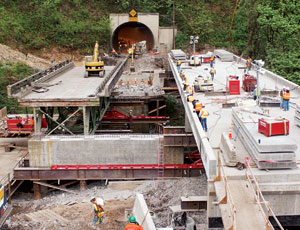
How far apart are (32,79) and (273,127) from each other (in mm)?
18080

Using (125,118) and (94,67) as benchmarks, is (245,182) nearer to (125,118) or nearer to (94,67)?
(94,67)

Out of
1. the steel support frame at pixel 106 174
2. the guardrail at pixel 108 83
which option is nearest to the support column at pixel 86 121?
the guardrail at pixel 108 83

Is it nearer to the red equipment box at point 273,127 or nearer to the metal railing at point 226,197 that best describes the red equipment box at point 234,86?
the red equipment box at point 273,127

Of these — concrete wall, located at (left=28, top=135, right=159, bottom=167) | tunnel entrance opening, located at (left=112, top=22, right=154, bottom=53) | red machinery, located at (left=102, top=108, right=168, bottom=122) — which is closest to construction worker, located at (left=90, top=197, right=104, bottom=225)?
concrete wall, located at (left=28, top=135, right=159, bottom=167)

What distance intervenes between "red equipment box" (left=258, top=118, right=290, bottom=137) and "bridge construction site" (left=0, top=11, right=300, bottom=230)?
35 mm

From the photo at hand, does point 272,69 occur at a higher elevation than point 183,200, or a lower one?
higher

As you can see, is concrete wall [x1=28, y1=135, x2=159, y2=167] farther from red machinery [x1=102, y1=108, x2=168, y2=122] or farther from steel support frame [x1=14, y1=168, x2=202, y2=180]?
red machinery [x1=102, y1=108, x2=168, y2=122]

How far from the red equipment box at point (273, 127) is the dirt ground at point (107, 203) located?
202 inches

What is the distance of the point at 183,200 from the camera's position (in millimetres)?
15789

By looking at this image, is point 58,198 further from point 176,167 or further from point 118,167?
point 176,167

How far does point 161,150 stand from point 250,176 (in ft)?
33.2

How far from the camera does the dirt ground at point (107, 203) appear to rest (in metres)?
18.4

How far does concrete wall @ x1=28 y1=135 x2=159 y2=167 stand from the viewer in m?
22.2

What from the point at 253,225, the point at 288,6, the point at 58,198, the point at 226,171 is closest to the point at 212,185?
the point at 226,171
